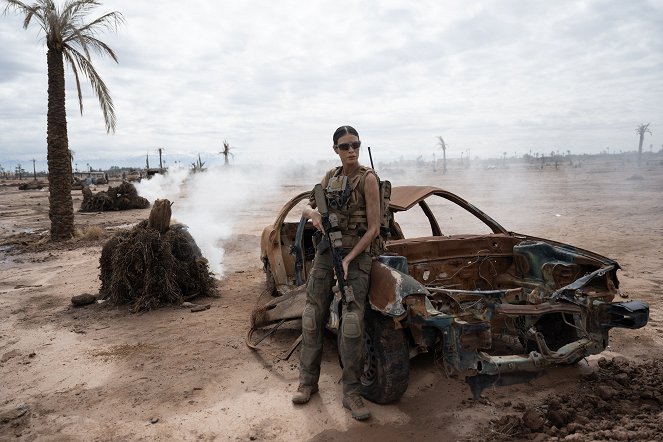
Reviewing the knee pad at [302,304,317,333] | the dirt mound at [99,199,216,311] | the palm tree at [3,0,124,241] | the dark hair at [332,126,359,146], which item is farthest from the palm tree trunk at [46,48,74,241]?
the dark hair at [332,126,359,146]

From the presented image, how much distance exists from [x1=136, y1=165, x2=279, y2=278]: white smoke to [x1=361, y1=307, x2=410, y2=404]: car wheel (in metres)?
5.27

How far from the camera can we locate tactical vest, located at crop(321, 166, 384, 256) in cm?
351

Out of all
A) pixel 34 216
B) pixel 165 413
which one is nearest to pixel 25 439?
pixel 165 413

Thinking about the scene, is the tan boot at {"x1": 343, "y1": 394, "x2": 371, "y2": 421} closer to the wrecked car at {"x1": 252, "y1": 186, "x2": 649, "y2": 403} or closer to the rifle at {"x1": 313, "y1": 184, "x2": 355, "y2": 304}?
the wrecked car at {"x1": 252, "y1": 186, "x2": 649, "y2": 403}

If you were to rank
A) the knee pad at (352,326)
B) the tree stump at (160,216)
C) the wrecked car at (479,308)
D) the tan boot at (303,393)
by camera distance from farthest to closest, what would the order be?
1. the tree stump at (160,216)
2. the tan boot at (303,393)
3. the knee pad at (352,326)
4. the wrecked car at (479,308)

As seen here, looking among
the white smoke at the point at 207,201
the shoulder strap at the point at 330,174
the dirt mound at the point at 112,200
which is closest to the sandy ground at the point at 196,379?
the shoulder strap at the point at 330,174

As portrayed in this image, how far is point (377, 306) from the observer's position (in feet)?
11.2

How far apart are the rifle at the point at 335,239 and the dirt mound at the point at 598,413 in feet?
4.31

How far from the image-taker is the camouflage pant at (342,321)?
3.41m

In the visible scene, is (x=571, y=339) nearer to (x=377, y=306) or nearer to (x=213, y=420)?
(x=377, y=306)

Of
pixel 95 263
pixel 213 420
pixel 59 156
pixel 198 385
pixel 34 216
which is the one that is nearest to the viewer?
pixel 213 420

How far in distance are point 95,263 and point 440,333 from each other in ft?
28.2

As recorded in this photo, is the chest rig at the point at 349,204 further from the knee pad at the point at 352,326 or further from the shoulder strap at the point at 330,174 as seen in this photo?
the knee pad at the point at 352,326

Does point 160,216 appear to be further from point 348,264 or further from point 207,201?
point 207,201
